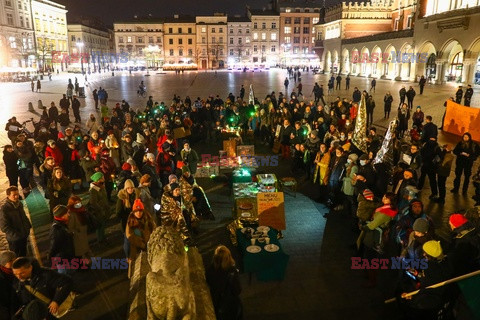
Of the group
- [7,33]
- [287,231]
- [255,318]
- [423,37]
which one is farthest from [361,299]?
[7,33]

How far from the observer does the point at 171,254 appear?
332 centimetres

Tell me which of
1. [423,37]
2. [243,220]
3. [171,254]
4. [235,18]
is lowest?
[243,220]

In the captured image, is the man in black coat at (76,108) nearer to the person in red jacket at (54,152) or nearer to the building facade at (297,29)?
the person in red jacket at (54,152)

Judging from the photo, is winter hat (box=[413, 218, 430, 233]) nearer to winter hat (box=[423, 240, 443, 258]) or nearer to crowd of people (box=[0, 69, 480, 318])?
crowd of people (box=[0, 69, 480, 318])

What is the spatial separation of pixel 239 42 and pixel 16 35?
5075 centimetres

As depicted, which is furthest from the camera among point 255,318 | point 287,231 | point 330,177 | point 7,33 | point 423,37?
point 7,33

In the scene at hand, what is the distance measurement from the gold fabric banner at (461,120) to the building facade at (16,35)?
69717mm

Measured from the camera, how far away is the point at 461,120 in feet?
54.2

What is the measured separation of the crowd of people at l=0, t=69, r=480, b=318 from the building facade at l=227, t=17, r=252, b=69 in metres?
85.8

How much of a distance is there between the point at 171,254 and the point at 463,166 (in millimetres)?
9133

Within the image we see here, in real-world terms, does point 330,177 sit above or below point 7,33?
below

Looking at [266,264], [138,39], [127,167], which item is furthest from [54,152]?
[138,39]

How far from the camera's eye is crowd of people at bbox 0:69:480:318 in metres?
5.53

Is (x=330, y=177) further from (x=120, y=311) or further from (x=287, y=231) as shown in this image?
(x=120, y=311)
